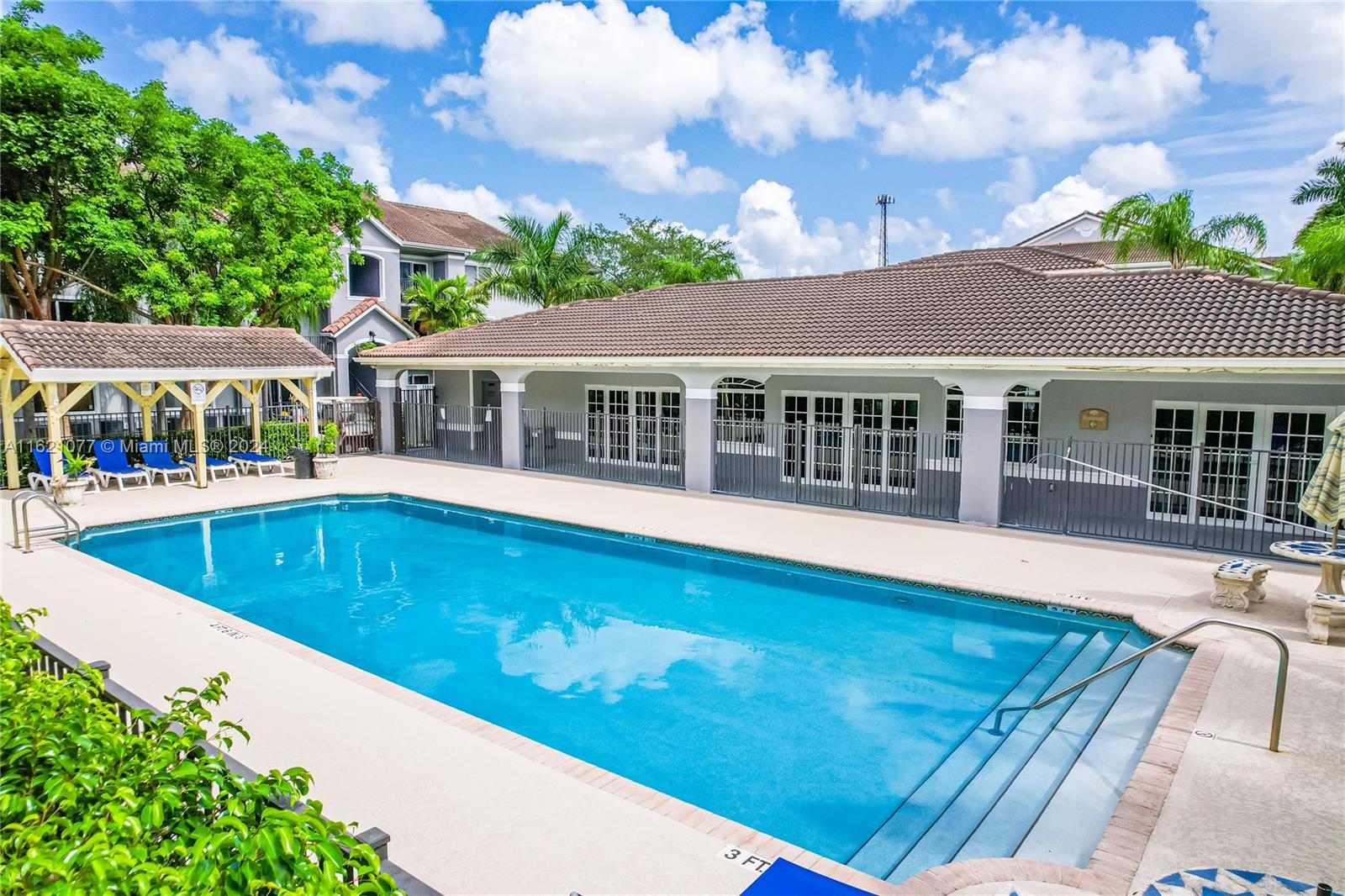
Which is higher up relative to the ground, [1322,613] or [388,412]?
[388,412]

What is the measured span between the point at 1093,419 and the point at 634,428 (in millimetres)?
10957

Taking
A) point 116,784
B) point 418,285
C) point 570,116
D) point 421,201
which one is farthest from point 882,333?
point 421,201

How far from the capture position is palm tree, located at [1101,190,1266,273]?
81.5 feet

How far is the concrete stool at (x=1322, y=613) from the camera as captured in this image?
29.2 ft

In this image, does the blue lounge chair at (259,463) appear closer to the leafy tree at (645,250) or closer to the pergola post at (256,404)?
the pergola post at (256,404)

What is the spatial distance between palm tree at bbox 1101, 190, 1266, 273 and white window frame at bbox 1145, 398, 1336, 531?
12623mm

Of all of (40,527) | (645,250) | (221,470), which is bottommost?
(40,527)

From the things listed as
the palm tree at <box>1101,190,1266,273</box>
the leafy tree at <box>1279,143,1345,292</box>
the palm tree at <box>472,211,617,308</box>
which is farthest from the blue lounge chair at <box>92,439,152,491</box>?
the palm tree at <box>1101,190,1266,273</box>

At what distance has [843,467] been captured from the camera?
18.2 meters

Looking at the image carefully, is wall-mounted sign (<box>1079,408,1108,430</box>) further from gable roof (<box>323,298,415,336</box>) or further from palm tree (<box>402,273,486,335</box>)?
gable roof (<box>323,298,415,336</box>)

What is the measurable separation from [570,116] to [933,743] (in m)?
21.5

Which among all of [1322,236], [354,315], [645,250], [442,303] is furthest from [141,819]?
[645,250]

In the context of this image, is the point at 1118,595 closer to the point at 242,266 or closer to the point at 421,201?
the point at 242,266

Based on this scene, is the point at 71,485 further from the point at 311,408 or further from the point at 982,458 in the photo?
the point at 982,458
